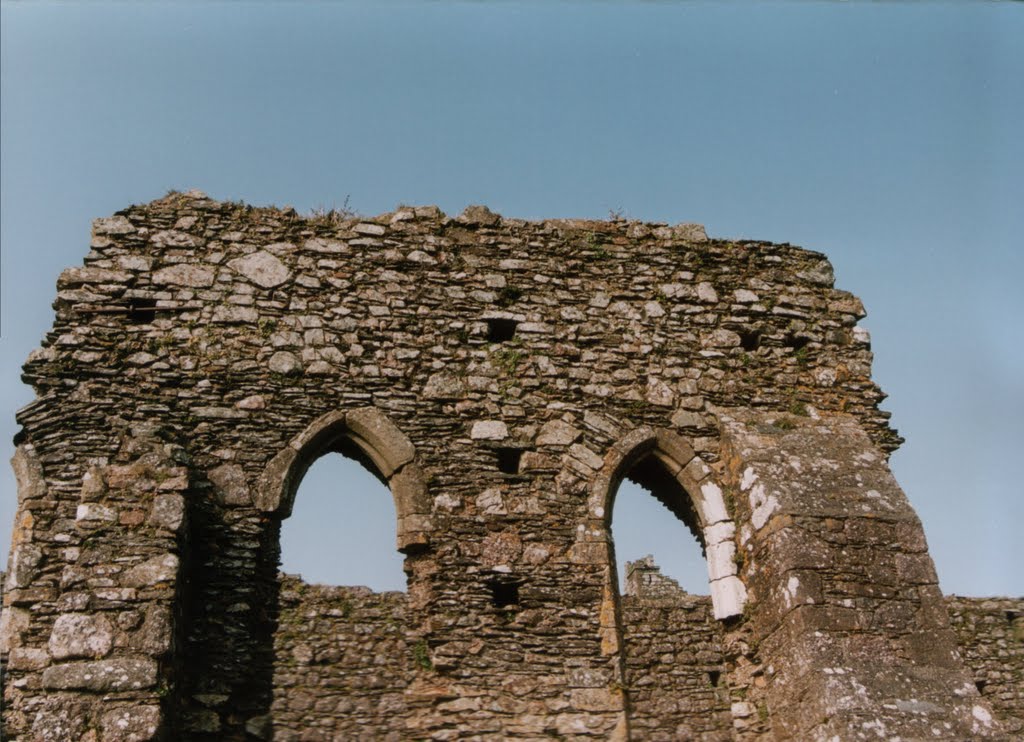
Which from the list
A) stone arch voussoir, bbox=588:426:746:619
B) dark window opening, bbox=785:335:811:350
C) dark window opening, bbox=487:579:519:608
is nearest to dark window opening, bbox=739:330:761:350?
dark window opening, bbox=785:335:811:350

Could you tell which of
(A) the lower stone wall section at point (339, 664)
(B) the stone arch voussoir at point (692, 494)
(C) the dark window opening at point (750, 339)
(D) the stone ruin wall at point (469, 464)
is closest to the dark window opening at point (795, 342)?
(D) the stone ruin wall at point (469, 464)

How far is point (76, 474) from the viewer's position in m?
7.71

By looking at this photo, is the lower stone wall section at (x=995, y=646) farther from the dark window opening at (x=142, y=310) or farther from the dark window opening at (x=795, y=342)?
the dark window opening at (x=142, y=310)

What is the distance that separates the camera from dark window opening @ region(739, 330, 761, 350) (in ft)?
31.7

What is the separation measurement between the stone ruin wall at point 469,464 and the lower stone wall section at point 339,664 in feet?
11.0

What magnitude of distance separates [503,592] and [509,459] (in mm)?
1180

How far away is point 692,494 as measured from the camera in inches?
346

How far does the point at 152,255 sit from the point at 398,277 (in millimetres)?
2158

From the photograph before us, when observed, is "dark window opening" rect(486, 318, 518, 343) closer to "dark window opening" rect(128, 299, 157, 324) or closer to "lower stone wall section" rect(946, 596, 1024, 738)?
"dark window opening" rect(128, 299, 157, 324)

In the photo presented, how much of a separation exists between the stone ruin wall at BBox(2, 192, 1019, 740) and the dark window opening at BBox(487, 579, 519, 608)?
0.08 ft

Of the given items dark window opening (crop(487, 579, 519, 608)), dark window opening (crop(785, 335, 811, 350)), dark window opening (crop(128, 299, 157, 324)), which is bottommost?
dark window opening (crop(487, 579, 519, 608))

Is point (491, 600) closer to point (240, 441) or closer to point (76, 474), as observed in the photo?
point (240, 441)

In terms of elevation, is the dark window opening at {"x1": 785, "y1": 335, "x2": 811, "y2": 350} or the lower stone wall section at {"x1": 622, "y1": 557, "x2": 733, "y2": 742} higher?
the dark window opening at {"x1": 785, "y1": 335, "x2": 811, "y2": 350}

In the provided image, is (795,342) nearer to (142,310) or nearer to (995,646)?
(142,310)
